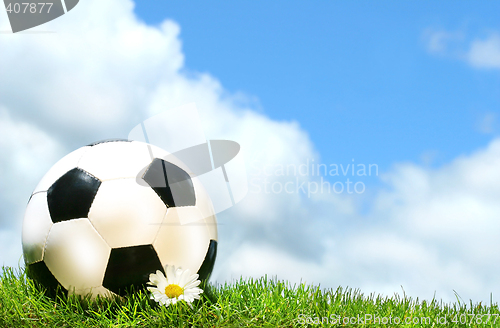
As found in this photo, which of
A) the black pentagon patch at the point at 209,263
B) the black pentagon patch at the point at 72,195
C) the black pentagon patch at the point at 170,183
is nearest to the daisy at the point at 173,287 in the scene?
the black pentagon patch at the point at 209,263

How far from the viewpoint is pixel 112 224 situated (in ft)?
13.4

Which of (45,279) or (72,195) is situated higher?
(72,195)

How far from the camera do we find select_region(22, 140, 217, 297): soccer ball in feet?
13.4

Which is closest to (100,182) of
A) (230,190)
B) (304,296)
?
(230,190)

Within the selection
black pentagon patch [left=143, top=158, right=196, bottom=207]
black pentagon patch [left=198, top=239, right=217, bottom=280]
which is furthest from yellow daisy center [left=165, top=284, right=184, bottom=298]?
black pentagon patch [left=143, top=158, right=196, bottom=207]

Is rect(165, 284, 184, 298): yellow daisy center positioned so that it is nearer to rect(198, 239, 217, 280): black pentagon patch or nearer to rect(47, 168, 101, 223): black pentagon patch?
rect(198, 239, 217, 280): black pentagon patch

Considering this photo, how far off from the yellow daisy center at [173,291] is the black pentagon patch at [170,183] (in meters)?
0.82

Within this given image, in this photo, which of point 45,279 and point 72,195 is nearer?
point 72,195

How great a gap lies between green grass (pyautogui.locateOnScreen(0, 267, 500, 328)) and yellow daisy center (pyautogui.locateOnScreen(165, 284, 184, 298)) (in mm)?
109

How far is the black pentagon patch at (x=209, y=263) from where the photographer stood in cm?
456

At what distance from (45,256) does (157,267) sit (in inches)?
48.5

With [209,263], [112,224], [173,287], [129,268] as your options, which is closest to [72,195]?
[112,224]

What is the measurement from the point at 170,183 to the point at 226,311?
1450 millimetres

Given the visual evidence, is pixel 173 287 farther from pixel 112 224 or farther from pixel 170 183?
pixel 170 183
